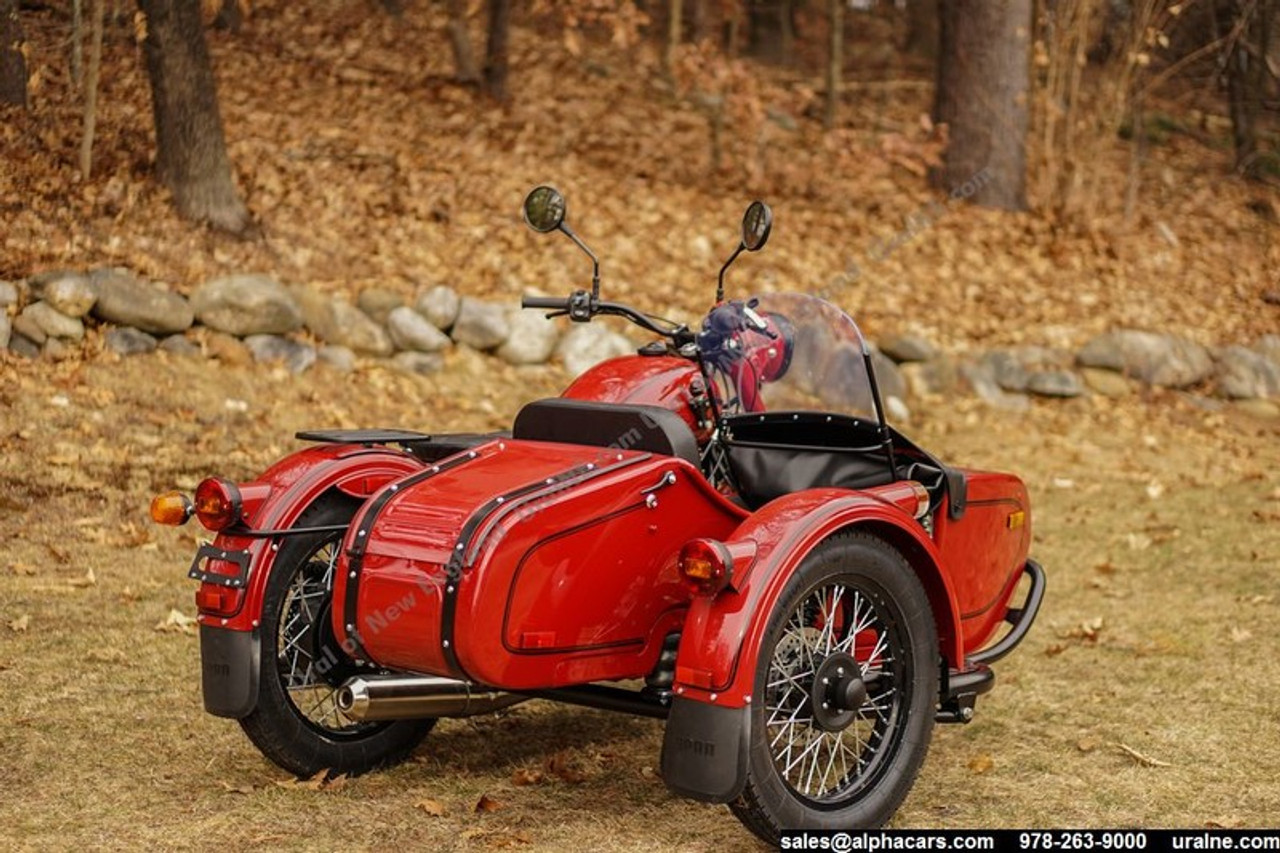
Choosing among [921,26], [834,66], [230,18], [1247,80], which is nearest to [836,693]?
[230,18]

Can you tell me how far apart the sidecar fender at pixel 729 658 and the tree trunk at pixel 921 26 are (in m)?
16.8

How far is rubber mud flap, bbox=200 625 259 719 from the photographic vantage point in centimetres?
445

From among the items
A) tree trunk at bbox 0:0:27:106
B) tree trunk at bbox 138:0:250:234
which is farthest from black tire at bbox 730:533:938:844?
tree trunk at bbox 0:0:27:106

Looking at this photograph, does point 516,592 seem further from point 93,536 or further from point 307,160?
point 307,160

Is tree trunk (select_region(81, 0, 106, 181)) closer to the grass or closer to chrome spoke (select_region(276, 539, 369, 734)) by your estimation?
the grass

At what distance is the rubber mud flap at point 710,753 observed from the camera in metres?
3.93

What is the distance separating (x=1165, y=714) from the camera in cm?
573

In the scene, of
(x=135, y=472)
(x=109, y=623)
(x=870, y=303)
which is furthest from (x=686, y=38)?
(x=109, y=623)

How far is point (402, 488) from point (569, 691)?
0.75m

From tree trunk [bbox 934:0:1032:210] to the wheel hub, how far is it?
9981 millimetres

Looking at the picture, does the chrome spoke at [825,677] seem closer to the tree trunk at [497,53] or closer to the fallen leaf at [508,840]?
the fallen leaf at [508,840]

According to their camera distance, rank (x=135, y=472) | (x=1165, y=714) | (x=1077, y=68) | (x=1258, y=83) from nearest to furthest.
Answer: (x=1165, y=714) < (x=135, y=472) < (x=1077, y=68) < (x=1258, y=83)

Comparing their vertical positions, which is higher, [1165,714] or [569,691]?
[569,691]

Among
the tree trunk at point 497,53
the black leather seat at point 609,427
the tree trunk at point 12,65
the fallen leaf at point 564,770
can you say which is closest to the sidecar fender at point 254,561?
the black leather seat at point 609,427
